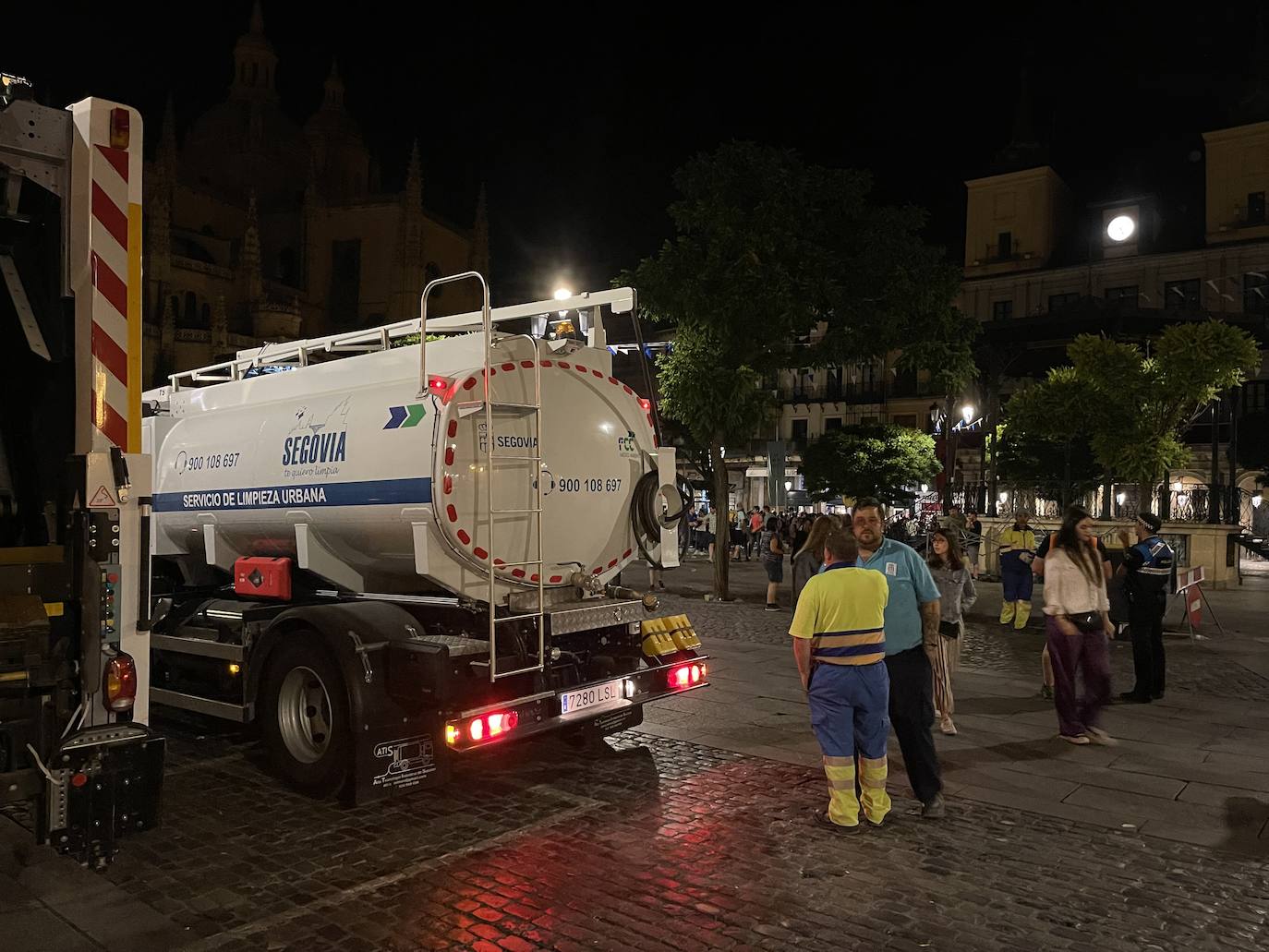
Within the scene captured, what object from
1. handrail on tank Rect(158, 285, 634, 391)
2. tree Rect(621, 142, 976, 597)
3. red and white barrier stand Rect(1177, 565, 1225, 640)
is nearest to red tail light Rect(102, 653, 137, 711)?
handrail on tank Rect(158, 285, 634, 391)

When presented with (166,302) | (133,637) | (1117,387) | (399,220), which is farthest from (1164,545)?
(399,220)

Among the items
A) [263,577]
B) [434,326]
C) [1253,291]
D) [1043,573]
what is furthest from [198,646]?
[1253,291]

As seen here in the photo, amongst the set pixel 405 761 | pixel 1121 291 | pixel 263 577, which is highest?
pixel 1121 291

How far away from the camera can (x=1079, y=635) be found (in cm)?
747

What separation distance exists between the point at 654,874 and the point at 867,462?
24.3m

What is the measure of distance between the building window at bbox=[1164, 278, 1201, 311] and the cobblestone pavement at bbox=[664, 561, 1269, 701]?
3620cm

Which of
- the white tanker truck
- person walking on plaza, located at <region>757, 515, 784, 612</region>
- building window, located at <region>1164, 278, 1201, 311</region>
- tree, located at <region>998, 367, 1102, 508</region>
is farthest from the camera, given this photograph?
building window, located at <region>1164, 278, 1201, 311</region>

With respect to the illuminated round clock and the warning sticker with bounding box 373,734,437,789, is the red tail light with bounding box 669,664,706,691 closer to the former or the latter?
the warning sticker with bounding box 373,734,437,789

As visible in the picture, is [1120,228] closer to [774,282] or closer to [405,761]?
[774,282]

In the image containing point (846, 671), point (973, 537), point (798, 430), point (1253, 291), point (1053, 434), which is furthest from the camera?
point (798, 430)

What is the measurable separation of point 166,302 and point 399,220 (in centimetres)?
1667

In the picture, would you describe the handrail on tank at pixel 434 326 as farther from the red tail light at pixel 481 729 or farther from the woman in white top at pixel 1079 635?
the woman in white top at pixel 1079 635

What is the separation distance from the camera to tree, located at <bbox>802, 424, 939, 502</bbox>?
27.5 metres

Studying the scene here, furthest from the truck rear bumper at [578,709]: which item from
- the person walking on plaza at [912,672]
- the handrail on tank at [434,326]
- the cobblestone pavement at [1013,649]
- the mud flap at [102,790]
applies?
the cobblestone pavement at [1013,649]
